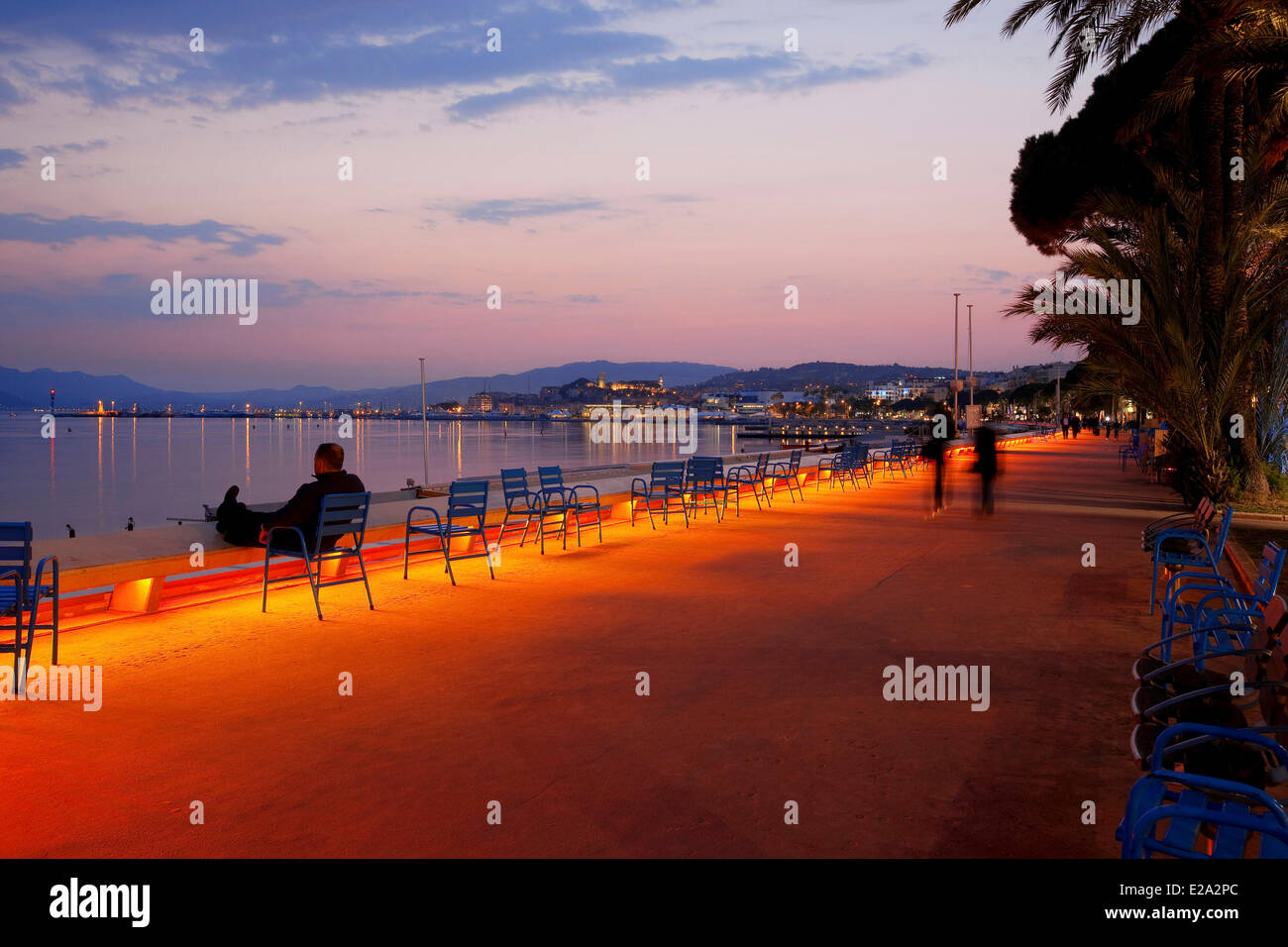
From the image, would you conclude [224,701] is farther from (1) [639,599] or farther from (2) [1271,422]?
(2) [1271,422]

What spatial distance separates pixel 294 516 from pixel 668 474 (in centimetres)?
664

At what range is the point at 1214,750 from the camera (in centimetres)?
288

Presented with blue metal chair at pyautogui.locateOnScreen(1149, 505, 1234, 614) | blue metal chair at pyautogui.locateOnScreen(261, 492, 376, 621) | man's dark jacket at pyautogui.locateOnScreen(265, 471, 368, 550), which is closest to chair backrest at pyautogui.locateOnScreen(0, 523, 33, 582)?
blue metal chair at pyautogui.locateOnScreen(261, 492, 376, 621)

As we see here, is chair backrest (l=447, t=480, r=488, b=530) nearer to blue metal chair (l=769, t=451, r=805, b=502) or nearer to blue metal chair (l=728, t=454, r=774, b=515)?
blue metal chair (l=728, t=454, r=774, b=515)

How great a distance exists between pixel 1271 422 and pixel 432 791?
18.3 metres

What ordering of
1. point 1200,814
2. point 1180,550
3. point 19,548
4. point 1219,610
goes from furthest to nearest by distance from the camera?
1. point 1180,550
2. point 19,548
3. point 1219,610
4. point 1200,814

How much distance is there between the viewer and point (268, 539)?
678 cm

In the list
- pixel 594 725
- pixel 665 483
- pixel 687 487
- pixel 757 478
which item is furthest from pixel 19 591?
pixel 757 478

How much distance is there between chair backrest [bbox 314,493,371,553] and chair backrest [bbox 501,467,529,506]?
2.95 meters

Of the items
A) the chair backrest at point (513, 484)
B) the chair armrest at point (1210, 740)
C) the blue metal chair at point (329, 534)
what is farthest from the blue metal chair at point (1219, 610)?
the chair backrest at point (513, 484)

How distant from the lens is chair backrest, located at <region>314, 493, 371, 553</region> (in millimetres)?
6875

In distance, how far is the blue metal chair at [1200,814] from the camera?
7.07 ft

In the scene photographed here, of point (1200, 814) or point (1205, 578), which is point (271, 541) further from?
point (1205, 578)
